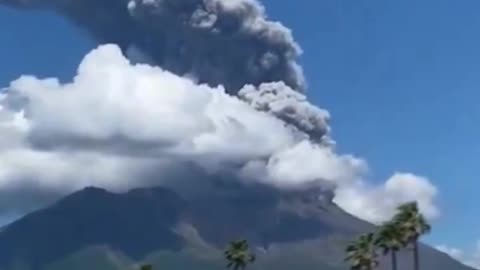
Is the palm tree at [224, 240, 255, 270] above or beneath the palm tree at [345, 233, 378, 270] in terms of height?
above

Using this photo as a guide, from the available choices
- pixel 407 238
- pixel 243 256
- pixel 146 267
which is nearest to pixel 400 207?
pixel 407 238

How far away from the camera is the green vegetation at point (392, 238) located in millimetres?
123438

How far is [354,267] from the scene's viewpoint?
129 meters

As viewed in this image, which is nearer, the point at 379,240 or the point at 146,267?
the point at 379,240

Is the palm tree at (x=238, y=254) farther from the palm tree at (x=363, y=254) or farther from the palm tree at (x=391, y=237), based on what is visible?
the palm tree at (x=391, y=237)

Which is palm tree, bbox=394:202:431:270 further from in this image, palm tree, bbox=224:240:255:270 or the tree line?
palm tree, bbox=224:240:255:270

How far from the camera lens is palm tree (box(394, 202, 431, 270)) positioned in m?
123

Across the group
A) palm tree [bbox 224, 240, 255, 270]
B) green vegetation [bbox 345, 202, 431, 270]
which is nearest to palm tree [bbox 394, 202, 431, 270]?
green vegetation [bbox 345, 202, 431, 270]

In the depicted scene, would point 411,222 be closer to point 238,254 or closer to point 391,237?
point 391,237

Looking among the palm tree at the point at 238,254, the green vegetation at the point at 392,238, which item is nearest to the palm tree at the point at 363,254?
the green vegetation at the point at 392,238

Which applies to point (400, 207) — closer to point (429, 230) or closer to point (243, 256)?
point (429, 230)

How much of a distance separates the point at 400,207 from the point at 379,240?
15.8 ft

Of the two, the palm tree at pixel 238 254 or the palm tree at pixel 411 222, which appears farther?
the palm tree at pixel 238 254

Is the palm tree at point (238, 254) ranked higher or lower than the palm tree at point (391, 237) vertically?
higher
